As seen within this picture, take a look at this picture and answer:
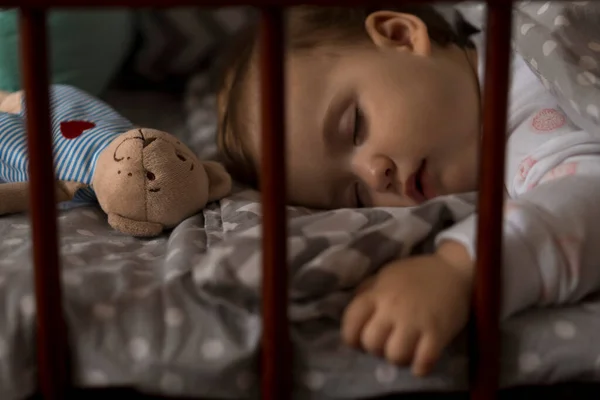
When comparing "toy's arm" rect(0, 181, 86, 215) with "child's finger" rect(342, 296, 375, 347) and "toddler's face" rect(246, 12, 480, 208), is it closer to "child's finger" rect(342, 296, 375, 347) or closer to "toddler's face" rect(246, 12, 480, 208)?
"toddler's face" rect(246, 12, 480, 208)

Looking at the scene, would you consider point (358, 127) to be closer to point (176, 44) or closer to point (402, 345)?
point (402, 345)

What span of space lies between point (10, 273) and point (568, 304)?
0.50m

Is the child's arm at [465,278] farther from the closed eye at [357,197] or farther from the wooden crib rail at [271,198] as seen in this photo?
the closed eye at [357,197]

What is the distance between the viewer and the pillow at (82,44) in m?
1.33

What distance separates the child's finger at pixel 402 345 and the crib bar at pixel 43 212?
0.86 feet

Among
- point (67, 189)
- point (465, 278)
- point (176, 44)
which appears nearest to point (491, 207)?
point (465, 278)

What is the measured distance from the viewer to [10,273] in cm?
63

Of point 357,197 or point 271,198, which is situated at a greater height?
point 271,198

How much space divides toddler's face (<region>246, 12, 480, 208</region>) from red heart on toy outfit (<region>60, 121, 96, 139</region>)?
0.29 m

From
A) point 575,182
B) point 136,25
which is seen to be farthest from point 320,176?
point 136,25

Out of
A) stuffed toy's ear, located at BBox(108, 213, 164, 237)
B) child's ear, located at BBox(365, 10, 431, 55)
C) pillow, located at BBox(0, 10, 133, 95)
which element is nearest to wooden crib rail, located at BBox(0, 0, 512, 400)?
stuffed toy's ear, located at BBox(108, 213, 164, 237)

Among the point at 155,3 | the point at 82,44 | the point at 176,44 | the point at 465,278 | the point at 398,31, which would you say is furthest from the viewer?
the point at 176,44

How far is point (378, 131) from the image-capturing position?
91 centimetres

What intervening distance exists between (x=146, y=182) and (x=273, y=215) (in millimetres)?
336
